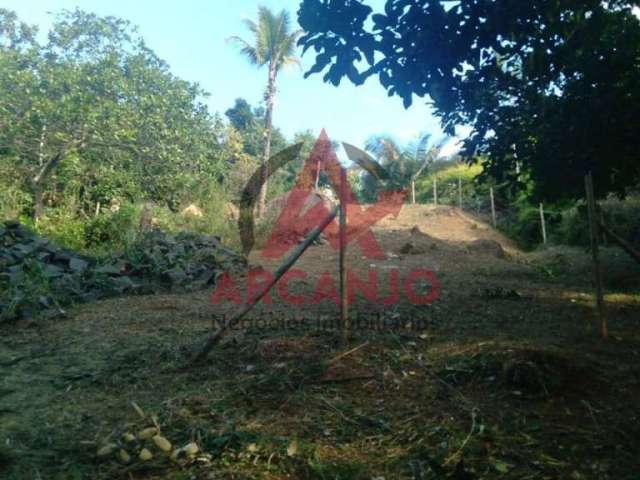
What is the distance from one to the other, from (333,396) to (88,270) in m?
5.45

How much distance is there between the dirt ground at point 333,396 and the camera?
2.16 metres

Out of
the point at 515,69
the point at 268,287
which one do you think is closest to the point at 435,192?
the point at 515,69

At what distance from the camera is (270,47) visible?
54.7ft

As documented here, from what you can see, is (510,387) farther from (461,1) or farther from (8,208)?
(8,208)

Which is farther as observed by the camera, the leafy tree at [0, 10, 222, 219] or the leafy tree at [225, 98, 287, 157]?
the leafy tree at [225, 98, 287, 157]

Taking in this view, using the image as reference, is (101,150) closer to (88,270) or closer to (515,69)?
(88,270)

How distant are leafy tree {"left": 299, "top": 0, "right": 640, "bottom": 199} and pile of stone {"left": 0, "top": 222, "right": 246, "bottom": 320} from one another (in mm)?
4397

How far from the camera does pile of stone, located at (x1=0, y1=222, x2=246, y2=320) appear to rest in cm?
566

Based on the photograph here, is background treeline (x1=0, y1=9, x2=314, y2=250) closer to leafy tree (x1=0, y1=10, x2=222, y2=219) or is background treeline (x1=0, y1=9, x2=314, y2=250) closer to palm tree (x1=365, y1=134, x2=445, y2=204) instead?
leafy tree (x1=0, y1=10, x2=222, y2=219)

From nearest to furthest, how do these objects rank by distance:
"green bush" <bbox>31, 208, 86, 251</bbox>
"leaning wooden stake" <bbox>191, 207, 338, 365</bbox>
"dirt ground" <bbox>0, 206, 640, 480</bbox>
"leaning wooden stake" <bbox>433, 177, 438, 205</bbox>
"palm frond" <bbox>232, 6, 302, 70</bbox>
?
"dirt ground" <bbox>0, 206, 640, 480</bbox> → "leaning wooden stake" <bbox>191, 207, 338, 365</bbox> → "green bush" <bbox>31, 208, 86, 251</bbox> → "palm frond" <bbox>232, 6, 302, 70</bbox> → "leaning wooden stake" <bbox>433, 177, 438, 205</bbox>

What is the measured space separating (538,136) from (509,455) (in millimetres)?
3750

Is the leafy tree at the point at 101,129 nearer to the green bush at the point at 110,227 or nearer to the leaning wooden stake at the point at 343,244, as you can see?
the green bush at the point at 110,227

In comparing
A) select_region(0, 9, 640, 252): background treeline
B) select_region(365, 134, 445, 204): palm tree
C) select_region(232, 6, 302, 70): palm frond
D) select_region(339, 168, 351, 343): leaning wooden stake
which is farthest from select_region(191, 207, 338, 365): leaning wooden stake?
select_region(365, 134, 445, 204): palm tree

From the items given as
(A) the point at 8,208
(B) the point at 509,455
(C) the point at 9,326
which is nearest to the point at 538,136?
(B) the point at 509,455
